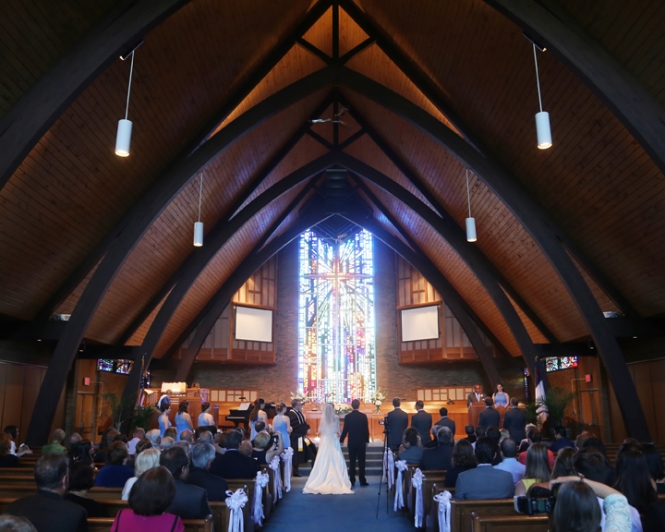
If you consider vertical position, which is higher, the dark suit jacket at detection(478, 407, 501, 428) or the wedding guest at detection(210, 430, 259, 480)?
the dark suit jacket at detection(478, 407, 501, 428)

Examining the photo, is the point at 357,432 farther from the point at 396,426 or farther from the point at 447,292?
the point at 447,292

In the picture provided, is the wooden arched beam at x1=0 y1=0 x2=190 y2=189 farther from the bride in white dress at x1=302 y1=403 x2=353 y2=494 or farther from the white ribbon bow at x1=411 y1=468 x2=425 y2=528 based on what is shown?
the bride in white dress at x1=302 y1=403 x2=353 y2=494

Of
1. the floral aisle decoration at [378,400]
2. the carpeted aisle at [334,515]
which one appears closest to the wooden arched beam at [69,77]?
the carpeted aisle at [334,515]

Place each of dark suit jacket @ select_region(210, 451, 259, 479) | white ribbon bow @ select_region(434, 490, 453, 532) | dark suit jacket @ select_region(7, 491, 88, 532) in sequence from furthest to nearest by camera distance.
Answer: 1. dark suit jacket @ select_region(210, 451, 259, 479)
2. white ribbon bow @ select_region(434, 490, 453, 532)
3. dark suit jacket @ select_region(7, 491, 88, 532)

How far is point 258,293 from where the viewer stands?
18172 millimetres

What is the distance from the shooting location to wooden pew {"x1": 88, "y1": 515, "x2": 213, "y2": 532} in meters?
3.42

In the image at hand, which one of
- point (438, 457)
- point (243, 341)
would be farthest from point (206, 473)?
point (243, 341)

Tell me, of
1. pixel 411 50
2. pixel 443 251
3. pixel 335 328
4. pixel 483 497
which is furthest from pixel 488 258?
pixel 483 497

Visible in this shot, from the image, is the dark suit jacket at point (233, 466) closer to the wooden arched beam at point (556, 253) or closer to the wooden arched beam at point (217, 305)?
the wooden arched beam at point (556, 253)

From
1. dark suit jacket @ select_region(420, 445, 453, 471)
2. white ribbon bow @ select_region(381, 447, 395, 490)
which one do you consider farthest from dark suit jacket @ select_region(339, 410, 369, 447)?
dark suit jacket @ select_region(420, 445, 453, 471)

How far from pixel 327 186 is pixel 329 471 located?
26.5 ft

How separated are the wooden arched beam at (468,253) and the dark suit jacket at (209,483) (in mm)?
8705

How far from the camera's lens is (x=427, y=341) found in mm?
17469

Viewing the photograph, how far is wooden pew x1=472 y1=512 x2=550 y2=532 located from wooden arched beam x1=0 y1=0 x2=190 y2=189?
219 inches
